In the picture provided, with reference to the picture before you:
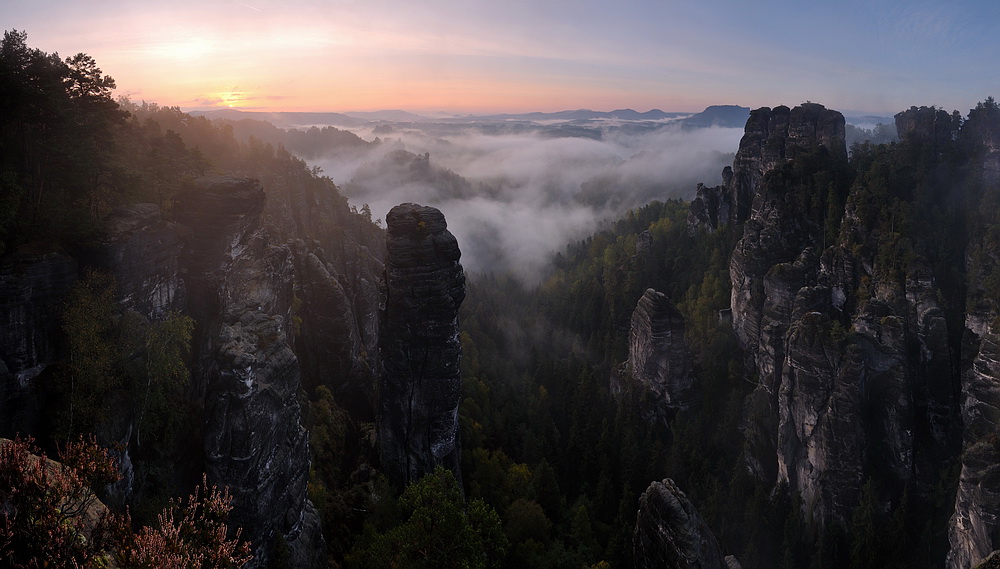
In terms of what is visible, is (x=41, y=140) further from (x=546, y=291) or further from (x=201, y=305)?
(x=546, y=291)

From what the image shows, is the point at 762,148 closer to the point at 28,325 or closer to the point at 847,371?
the point at 847,371

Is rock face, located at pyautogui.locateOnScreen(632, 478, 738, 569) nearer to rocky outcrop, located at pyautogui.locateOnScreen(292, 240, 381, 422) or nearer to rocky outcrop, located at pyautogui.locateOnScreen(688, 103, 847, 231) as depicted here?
rocky outcrop, located at pyautogui.locateOnScreen(292, 240, 381, 422)

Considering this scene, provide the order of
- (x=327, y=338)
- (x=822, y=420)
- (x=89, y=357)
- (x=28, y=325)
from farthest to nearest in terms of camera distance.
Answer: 1. (x=822, y=420)
2. (x=327, y=338)
3. (x=89, y=357)
4. (x=28, y=325)

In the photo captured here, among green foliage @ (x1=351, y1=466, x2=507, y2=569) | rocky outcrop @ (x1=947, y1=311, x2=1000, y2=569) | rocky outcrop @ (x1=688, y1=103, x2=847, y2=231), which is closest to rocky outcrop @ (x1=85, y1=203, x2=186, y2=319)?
green foliage @ (x1=351, y1=466, x2=507, y2=569)

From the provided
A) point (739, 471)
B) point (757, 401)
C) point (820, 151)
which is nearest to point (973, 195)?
point (820, 151)

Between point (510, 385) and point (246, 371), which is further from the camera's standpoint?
point (510, 385)

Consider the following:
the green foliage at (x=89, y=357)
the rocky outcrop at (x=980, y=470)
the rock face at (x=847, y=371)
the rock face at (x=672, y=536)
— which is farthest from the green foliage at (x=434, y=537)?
the rock face at (x=847, y=371)

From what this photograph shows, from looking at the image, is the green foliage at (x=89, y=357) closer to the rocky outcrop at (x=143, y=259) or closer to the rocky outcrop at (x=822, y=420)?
the rocky outcrop at (x=143, y=259)

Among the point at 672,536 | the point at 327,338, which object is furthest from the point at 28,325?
the point at 672,536
